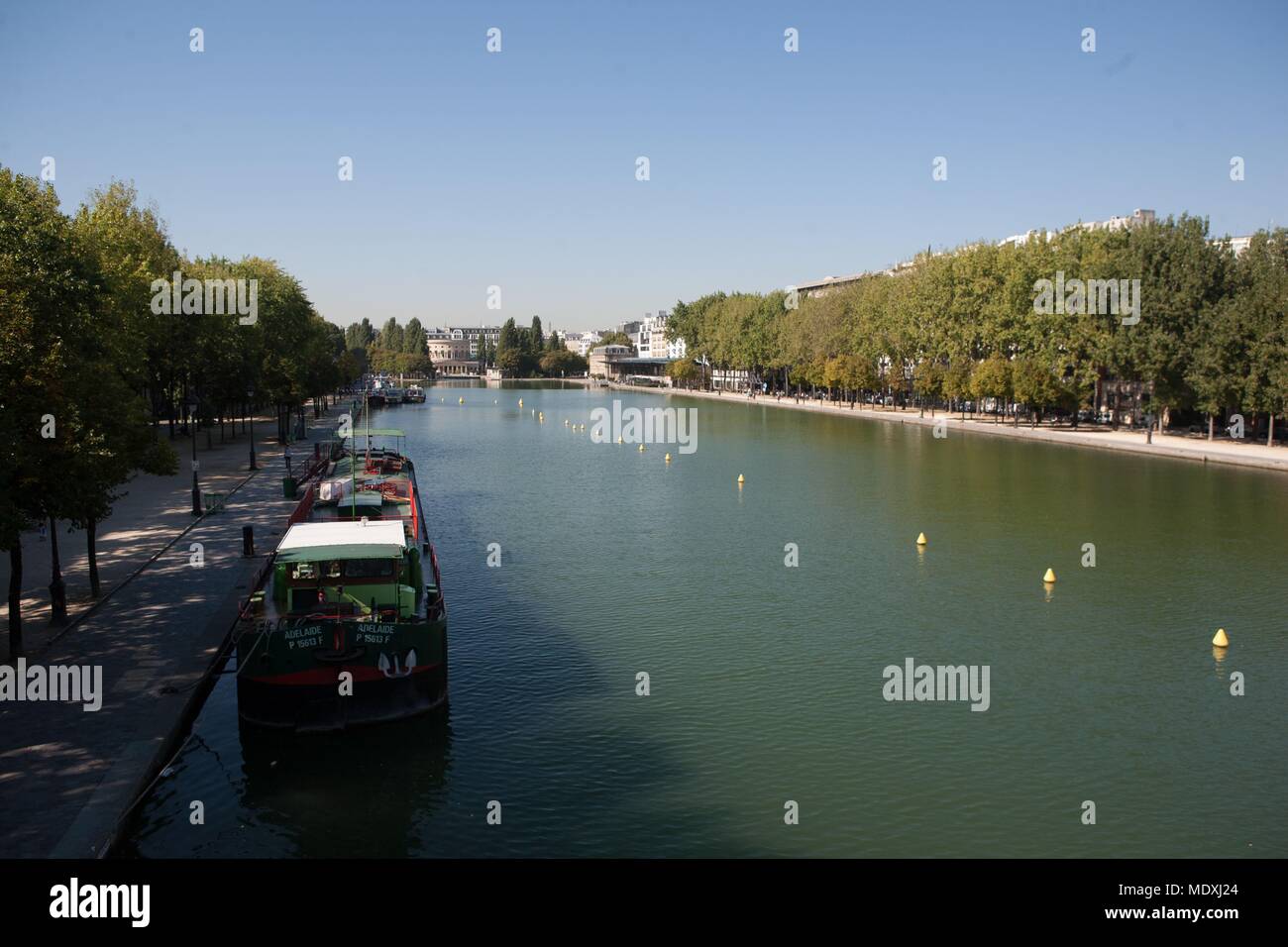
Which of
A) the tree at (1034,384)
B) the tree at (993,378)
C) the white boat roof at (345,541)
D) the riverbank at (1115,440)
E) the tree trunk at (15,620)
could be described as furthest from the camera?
the tree at (993,378)

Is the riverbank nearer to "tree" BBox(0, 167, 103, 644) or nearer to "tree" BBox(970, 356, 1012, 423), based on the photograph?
"tree" BBox(970, 356, 1012, 423)

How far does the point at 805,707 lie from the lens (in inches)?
839

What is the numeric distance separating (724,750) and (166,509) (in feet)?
96.4

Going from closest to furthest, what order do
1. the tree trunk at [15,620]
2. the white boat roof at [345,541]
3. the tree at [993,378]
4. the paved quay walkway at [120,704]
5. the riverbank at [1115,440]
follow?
the paved quay walkway at [120,704], the tree trunk at [15,620], the white boat roof at [345,541], the riverbank at [1115,440], the tree at [993,378]

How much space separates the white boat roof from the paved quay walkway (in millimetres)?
2937

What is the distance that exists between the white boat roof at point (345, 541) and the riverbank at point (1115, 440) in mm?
55138

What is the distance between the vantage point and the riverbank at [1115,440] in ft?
204

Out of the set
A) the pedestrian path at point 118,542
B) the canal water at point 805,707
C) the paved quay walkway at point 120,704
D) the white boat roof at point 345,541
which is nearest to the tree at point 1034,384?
the canal water at point 805,707

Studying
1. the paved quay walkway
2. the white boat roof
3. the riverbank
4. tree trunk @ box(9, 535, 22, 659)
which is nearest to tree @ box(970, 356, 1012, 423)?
the riverbank

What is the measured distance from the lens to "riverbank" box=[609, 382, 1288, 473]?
62.2m

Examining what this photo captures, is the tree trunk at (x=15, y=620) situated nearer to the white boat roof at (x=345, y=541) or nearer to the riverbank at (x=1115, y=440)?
the white boat roof at (x=345, y=541)

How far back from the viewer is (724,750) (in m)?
19.1
